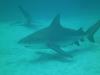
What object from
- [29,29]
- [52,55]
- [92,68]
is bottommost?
[92,68]

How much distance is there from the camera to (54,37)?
6.23m

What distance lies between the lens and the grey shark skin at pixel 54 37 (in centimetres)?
573

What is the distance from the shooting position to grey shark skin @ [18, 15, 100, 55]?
573 centimetres

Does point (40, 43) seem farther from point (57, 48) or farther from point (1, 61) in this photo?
point (1, 61)

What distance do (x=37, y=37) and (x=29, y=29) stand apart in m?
5.22

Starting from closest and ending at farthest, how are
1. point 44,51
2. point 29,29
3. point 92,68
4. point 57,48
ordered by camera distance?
point 92,68 < point 57,48 < point 44,51 < point 29,29

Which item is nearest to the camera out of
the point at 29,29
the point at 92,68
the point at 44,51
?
the point at 92,68

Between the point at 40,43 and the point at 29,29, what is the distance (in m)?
5.32

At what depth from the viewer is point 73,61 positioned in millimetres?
6129

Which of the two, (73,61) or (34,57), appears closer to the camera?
(73,61)

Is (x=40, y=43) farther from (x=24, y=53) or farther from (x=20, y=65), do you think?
(x=24, y=53)

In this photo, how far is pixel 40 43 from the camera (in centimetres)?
579

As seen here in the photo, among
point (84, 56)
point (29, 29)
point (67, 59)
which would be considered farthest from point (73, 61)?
point (29, 29)

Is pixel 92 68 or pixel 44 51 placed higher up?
pixel 44 51
